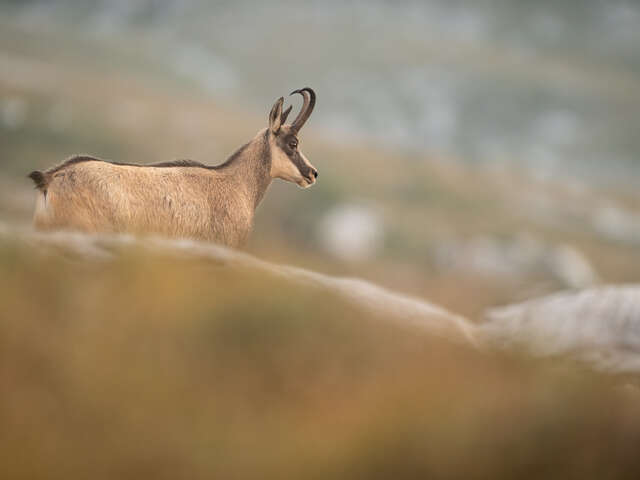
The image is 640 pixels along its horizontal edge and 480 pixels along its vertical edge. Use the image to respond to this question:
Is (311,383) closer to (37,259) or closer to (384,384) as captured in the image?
(384,384)

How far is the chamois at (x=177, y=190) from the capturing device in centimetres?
869

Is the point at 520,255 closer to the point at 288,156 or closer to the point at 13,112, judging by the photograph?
the point at 13,112

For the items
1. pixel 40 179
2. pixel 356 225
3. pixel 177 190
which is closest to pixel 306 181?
pixel 177 190

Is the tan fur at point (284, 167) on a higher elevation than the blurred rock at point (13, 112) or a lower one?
lower

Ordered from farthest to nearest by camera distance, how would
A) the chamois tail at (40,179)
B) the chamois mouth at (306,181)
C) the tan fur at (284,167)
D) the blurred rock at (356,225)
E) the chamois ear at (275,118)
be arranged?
the blurred rock at (356,225)
the chamois mouth at (306,181)
the tan fur at (284,167)
the chamois ear at (275,118)
the chamois tail at (40,179)

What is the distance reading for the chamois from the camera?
8688 millimetres

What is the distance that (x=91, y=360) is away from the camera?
310cm

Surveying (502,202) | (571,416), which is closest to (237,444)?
(571,416)

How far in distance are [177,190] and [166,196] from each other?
287 mm

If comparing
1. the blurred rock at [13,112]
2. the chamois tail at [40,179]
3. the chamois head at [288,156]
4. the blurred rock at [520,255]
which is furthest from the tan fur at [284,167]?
the blurred rock at [13,112]

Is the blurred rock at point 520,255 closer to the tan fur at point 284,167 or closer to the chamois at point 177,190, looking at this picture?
the tan fur at point 284,167

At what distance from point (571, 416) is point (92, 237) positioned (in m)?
3.16

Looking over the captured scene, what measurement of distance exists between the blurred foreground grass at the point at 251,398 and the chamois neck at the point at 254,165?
8.15 metres

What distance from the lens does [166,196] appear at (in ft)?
32.1
